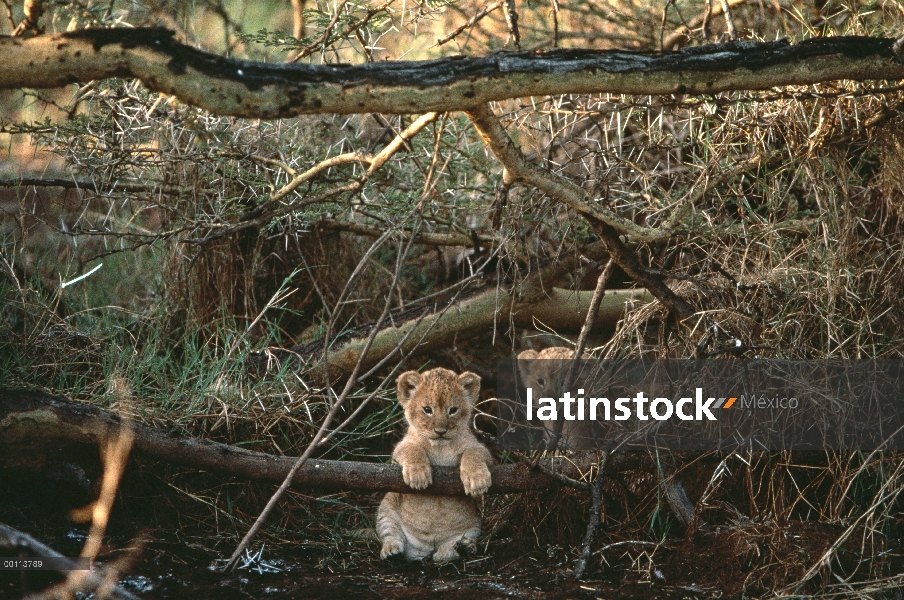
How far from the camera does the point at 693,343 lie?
4.52 m

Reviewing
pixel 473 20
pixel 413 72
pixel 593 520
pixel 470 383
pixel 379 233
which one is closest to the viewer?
pixel 413 72

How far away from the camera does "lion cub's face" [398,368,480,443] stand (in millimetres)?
4930

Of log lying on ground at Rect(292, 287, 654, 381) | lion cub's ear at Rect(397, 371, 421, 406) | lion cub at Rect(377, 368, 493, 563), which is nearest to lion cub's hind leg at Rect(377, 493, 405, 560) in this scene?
lion cub at Rect(377, 368, 493, 563)

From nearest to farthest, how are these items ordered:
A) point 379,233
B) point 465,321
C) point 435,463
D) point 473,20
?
point 473,20
point 435,463
point 465,321
point 379,233

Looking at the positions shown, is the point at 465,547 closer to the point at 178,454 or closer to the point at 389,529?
the point at 389,529

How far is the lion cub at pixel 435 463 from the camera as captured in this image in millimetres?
4473

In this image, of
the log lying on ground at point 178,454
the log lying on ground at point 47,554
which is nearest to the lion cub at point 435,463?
the log lying on ground at point 178,454

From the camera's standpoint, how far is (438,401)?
4.97 m

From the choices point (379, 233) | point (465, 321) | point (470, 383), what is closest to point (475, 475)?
point (470, 383)

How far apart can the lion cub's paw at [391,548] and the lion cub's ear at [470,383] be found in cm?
102

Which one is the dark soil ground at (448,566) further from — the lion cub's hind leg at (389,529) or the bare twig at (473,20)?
the bare twig at (473,20)

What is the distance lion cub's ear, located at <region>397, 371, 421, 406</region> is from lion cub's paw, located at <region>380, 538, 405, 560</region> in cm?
94

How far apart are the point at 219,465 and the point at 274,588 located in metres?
0.78

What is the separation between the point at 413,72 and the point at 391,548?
8.24 feet
